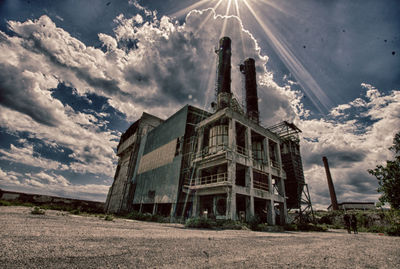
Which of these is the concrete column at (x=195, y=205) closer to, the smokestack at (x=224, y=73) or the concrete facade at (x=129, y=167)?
the smokestack at (x=224, y=73)

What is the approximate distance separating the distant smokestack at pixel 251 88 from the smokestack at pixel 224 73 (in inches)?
214

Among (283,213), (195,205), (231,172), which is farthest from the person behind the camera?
(283,213)

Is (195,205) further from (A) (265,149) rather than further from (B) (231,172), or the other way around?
(A) (265,149)

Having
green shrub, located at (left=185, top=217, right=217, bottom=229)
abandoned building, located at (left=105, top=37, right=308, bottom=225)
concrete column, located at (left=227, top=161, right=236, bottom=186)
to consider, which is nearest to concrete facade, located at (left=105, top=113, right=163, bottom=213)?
abandoned building, located at (left=105, top=37, right=308, bottom=225)

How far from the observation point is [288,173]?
28766mm

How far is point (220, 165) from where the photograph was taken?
69.7 feet

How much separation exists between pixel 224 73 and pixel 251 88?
274 inches

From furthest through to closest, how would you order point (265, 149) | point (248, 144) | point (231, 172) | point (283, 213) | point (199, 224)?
point (265, 149) < point (283, 213) < point (248, 144) < point (231, 172) < point (199, 224)

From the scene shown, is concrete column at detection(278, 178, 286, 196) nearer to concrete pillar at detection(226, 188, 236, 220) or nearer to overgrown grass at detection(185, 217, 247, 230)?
concrete pillar at detection(226, 188, 236, 220)

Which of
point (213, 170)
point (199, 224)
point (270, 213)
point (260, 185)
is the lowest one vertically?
point (199, 224)

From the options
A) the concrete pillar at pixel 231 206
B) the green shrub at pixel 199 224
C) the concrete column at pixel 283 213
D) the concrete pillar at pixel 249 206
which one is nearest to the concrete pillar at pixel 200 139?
the concrete pillar at pixel 231 206

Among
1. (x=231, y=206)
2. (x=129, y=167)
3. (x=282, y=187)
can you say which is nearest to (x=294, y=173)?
(x=282, y=187)

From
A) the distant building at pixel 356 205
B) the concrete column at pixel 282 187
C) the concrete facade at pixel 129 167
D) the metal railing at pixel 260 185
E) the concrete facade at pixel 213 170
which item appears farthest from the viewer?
the distant building at pixel 356 205

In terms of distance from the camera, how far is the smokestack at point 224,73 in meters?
28.0
